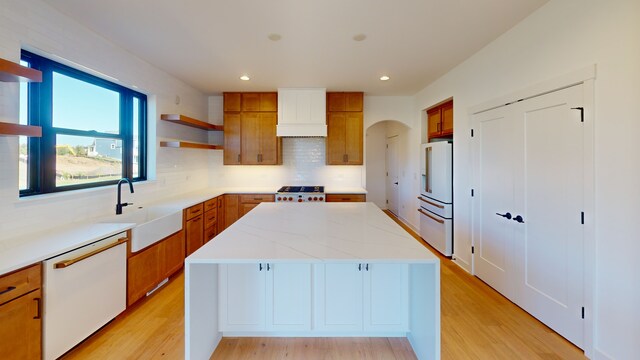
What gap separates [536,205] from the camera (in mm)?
2287

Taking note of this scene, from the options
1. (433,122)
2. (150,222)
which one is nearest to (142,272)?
(150,222)

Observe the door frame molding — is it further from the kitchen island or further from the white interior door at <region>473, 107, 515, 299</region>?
the kitchen island

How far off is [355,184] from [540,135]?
305 cm

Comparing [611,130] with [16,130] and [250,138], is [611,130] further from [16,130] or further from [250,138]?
[250,138]

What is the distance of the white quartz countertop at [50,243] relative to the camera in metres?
1.50

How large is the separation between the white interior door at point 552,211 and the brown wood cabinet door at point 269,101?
11.5 feet

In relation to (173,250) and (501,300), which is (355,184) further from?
(173,250)

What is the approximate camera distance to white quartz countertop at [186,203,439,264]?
139 centimetres

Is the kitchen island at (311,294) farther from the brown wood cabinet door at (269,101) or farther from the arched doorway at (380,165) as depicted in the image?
the arched doorway at (380,165)

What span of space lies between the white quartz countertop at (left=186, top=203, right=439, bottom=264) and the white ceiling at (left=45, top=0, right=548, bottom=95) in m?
1.76

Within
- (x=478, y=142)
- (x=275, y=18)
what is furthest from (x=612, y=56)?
(x=275, y=18)

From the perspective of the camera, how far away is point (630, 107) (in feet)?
5.25

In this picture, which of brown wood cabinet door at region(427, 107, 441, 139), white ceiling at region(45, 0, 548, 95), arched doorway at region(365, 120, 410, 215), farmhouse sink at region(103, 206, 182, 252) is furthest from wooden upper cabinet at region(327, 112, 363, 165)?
farmhouse sink at region(103, 206, 182, 252)

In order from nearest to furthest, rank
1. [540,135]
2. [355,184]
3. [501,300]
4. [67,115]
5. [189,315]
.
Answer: [189,315], [540,135], [67,115], [501,300], [355,184]
